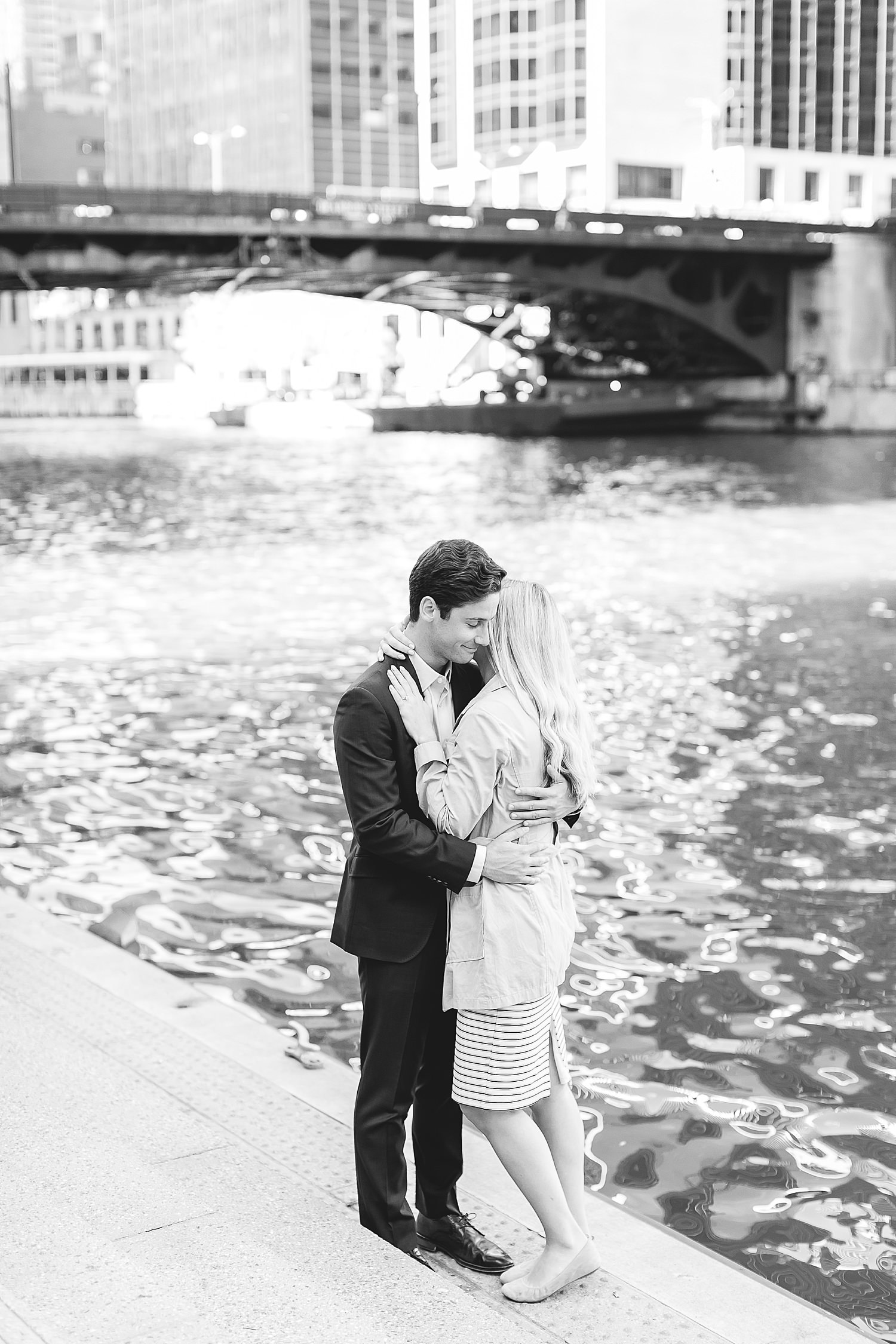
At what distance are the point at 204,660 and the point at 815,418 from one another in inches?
2425

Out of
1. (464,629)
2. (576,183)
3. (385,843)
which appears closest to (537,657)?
(464,629)

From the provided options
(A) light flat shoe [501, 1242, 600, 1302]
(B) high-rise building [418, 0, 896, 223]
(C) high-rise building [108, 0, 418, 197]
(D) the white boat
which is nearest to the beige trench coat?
(A) light flat shoe [501, 1242, 600, 1302]

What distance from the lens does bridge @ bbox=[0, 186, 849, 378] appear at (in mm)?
55312

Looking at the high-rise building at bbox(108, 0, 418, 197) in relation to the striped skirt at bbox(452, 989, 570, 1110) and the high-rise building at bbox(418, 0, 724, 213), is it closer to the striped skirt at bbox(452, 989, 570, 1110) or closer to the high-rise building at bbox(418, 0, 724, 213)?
the high-rise building at bbox(418, 0, 724, 213)

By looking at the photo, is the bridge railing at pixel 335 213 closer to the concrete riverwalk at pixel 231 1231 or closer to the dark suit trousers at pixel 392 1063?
the concrete riverwalk at pixel 231 1231

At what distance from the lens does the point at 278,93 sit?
169 meters

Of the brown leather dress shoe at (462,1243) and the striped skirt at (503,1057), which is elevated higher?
the striped skirt at (503,1057)

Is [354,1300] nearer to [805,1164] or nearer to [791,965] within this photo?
[805,1164]

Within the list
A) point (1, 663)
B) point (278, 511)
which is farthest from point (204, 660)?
point (278, 511)

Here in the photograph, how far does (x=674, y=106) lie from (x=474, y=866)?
115236 mm

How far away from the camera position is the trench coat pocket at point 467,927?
4.02m

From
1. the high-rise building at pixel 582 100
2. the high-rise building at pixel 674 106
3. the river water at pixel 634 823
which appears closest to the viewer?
the river water at pixel 634 823

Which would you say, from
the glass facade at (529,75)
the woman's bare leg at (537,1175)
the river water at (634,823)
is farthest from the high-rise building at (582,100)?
the woman's bare leg at (537,1175)

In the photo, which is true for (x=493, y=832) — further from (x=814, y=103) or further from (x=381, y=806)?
(x=814, y=103)
